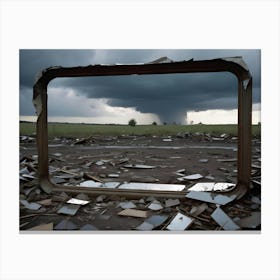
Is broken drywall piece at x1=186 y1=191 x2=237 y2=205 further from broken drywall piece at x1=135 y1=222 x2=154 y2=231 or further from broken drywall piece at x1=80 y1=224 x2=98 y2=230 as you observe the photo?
broken drywall piece at x1=80 y1=224 x2=98 y2=230

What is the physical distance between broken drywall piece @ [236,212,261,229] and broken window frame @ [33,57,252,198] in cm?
32

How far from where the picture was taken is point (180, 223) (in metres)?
2.45

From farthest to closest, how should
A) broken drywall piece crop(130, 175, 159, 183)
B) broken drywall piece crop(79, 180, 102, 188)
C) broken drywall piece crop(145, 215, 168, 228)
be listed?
1. broken drywall piece crop(130, 175, 159, 183)
2. broken drywall piece crop(79, 180, 102, 188)
3. broken drywall piece crop(145, 215, 168, 228)

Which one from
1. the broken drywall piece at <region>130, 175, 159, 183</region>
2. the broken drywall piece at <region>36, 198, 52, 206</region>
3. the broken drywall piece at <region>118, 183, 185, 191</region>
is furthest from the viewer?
the broken drywall piece at <region>130, 175, 159, 183</region>

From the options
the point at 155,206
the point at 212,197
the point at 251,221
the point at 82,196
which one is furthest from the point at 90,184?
the point at 251,221

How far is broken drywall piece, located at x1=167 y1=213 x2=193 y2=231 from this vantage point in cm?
240

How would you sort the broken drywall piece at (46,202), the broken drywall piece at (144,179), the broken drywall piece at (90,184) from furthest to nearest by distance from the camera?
1. the broken drywall piece at (144,179)
2. the broken drywall piece at (90,184)
3. the broken drywall piece at (46,202)

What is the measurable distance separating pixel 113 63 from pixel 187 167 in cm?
334

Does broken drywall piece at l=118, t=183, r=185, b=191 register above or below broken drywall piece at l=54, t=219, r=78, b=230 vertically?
above

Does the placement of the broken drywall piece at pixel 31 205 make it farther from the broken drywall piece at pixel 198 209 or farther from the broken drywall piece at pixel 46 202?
the broken drywall piece at pixel 198 209

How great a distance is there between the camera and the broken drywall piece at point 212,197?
2745mm

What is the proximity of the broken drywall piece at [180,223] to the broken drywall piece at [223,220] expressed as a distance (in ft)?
0.91

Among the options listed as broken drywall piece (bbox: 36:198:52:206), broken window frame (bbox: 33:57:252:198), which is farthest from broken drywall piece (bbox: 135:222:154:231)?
broken drywall piece (bbox: 36:198:52:206)

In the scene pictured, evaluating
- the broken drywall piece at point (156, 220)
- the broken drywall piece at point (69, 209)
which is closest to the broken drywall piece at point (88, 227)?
the broken drywall piece at point (69, 209)
